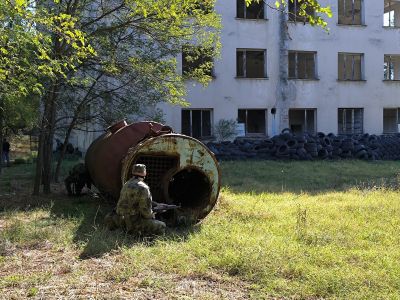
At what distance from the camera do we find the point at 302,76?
81.7 ft

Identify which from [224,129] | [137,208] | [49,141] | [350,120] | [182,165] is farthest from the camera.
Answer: [350,120]

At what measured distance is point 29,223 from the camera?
7988mm

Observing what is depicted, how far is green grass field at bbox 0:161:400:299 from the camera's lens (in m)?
4.89

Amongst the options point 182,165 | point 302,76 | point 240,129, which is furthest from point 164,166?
point 302,76

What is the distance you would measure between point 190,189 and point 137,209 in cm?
218

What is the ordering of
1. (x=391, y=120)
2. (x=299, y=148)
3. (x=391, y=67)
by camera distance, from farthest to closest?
(x=391, y=67) → (x=391, y=120) → (x=299, y=148)

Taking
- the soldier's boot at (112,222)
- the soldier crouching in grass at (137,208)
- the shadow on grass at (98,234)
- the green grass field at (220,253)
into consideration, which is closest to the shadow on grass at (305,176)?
the green grass field at (220,253)

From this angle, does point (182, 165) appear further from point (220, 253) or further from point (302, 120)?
point (302, 120)

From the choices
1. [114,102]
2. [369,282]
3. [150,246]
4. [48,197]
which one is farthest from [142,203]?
[114,102]

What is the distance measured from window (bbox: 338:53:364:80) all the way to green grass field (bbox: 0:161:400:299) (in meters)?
16.4

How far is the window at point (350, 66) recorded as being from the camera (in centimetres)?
2569

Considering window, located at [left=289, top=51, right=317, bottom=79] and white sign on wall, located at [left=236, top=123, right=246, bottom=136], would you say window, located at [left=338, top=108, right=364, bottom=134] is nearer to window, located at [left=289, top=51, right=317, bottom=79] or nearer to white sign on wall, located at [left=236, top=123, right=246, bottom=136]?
window, located at [left=289, top=51, right=317, bottom=79]

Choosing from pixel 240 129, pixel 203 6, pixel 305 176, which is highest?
pixel 203 6

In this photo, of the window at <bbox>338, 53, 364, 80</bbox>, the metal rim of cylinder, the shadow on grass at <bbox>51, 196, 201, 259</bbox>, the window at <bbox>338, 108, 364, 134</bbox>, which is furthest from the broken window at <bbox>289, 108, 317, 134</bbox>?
the metal rim of cylinder
